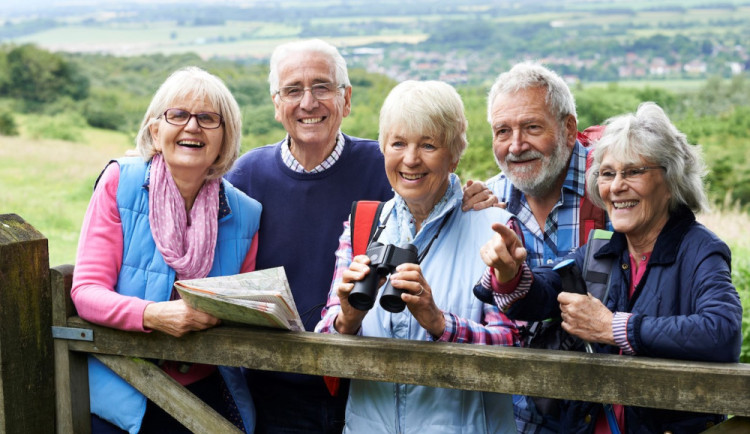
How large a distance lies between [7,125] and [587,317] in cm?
3171

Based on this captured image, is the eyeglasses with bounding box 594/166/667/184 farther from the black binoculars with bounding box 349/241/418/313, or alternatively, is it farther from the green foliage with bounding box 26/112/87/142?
the green foliage with bounding box 26/112/87/142

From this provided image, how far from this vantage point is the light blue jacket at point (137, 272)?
3.08 m

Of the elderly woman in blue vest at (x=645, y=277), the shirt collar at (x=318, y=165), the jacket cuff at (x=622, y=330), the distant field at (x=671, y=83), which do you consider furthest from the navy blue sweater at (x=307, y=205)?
the distant field at (x=671, y=83)

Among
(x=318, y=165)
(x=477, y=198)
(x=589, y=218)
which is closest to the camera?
(x=477, y=198)

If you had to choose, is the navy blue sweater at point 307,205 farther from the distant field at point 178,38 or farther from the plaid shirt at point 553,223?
the distant field at point 178,38

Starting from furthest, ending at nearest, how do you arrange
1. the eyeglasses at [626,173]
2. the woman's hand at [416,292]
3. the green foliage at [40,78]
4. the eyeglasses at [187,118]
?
the green foliage at [40,78] < the eyeglasses at [187,118] < the eyeglasses at [626,173] < the woman's hand at [416,292]

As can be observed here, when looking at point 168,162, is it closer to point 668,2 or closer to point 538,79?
point 538,79

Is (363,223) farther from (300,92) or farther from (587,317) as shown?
(300,92)

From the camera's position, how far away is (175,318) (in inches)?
114

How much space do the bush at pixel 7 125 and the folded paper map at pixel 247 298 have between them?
30.8 m

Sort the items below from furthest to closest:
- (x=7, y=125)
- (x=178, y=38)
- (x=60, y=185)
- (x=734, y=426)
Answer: (x=178, y=38) < (x=7, y=125) < (x=60, y=185) < (x=734, y=426)

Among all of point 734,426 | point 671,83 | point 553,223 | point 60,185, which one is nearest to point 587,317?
point 734,426

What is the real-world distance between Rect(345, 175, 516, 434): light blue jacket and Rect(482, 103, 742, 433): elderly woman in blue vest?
160 mm

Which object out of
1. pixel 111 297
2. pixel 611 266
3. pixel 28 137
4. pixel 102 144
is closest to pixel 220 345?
pixel 111 297
